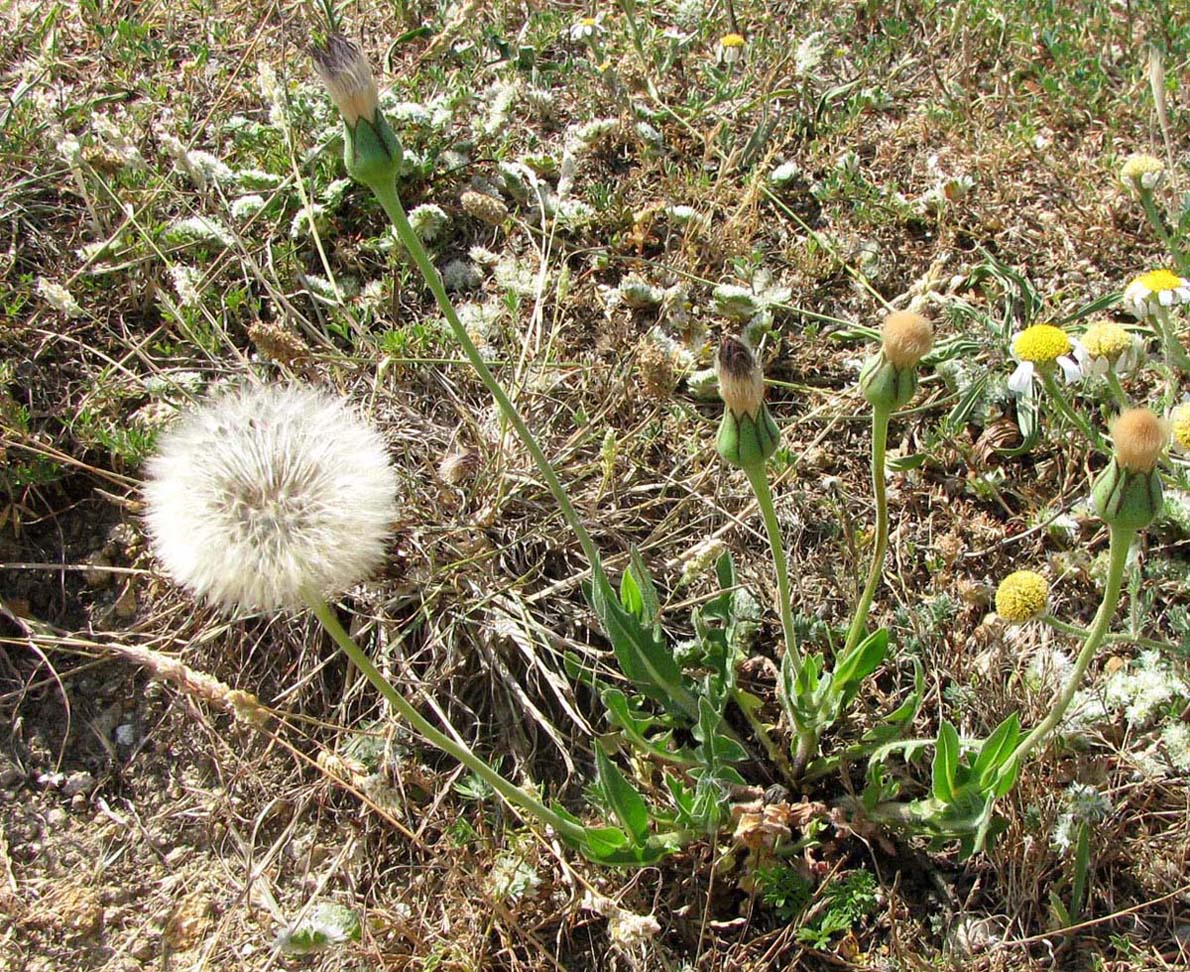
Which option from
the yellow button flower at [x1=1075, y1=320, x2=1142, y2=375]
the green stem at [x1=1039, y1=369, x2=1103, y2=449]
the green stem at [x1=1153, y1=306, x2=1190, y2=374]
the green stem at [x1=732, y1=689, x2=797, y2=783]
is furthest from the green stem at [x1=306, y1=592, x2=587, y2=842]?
the green stem at [x1=1153, y1=306, x2=1190, y2=374]

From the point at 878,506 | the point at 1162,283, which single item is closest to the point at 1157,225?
the point at 1162,283

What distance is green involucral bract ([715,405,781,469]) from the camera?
2053 millimetres

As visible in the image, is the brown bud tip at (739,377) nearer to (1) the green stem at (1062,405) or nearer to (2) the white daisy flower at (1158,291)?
(1) the green stem at (1062,405)

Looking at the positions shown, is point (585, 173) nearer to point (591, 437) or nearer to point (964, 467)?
point (591, 437)

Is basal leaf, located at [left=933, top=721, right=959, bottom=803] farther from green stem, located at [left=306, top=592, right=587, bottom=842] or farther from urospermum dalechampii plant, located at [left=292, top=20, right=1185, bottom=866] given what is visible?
green stem, located at [left=306, top=592, right=587, bottom=842]

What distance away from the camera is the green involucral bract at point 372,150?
1.93 metres

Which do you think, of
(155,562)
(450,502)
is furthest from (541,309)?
(155,562)

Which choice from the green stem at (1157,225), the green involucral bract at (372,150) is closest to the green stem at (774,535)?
the green involucral bract at (372,150)

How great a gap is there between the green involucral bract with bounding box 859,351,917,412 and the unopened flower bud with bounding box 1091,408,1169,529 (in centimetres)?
37

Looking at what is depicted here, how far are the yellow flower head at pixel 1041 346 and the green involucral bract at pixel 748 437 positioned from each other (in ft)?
3.62

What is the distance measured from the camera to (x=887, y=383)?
2.08 meters

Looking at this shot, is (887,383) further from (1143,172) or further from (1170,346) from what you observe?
(1143,172)

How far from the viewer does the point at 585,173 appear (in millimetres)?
4145

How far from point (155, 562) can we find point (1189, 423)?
2851mm
